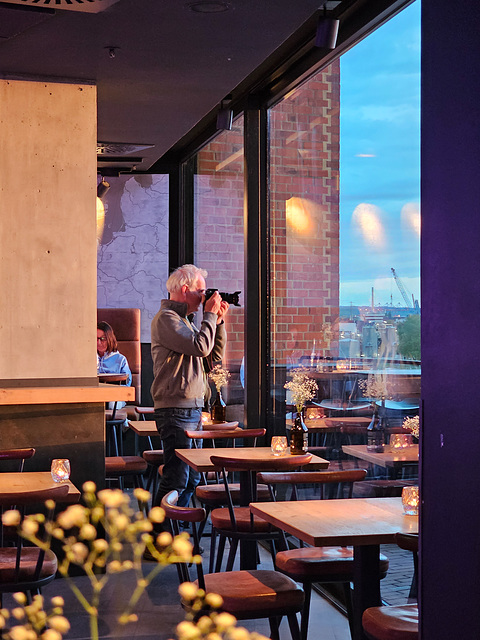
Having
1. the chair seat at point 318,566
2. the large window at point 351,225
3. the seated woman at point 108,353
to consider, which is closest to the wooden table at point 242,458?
the large window at point 351,225

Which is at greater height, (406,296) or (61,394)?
(406,296)

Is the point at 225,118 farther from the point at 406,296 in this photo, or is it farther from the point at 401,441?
the point at 401,441

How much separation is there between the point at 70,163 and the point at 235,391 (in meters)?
2.47

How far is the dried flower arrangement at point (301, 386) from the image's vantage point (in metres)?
4.58

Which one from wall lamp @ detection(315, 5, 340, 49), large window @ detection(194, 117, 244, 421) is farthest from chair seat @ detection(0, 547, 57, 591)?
large window @ detection(194, 117, 244, 421)

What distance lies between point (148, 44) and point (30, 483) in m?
2.34

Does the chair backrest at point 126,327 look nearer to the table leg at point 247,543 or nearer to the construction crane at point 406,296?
the table leg at point 247,543

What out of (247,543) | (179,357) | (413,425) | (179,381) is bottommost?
(247,543)

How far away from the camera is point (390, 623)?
2.49 metres

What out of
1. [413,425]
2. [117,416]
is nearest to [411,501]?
[413,425]

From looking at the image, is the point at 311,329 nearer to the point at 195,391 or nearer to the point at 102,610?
the point at 195,391

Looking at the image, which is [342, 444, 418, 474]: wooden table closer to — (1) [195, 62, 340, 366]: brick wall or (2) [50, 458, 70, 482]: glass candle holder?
(1) [195, 62, 340, 366]: brick wall

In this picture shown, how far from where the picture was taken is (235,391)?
662cm

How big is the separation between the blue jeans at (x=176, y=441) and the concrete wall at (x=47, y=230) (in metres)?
0.54
